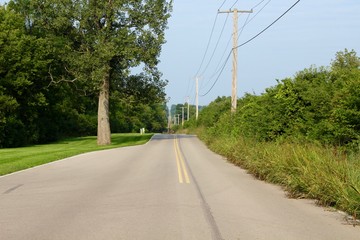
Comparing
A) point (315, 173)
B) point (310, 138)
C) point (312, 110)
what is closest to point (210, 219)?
point (315, 173)

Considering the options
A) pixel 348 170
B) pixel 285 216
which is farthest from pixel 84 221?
pixel 348 170

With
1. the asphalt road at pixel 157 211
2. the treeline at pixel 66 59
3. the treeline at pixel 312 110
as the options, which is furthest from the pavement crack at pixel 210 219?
the treeline at pixel 66 59

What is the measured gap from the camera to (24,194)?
11.5m

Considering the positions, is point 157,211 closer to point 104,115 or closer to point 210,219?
point 210,219

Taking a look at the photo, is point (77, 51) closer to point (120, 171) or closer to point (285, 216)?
point (120, 171)

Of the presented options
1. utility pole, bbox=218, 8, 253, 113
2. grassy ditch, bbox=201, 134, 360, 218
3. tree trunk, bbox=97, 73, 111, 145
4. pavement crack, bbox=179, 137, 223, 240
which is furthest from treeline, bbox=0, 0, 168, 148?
pavement crack, bbox=179, 137, 223, 240

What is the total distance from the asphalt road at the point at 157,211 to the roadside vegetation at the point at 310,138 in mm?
516

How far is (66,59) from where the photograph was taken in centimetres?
3991

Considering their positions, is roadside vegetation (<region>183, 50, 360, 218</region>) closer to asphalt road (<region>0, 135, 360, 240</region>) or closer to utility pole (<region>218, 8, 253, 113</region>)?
asphalt road (<region>0, 135, 360, 240</region>)

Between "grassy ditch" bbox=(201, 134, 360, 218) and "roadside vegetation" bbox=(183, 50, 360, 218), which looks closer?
"grassy ditch" bbox=(201, 134, 360, 218)

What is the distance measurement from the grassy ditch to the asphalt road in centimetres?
36

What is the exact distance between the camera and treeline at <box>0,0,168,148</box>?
127ft

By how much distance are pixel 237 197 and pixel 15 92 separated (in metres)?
38.2

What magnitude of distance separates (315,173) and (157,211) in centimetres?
414
